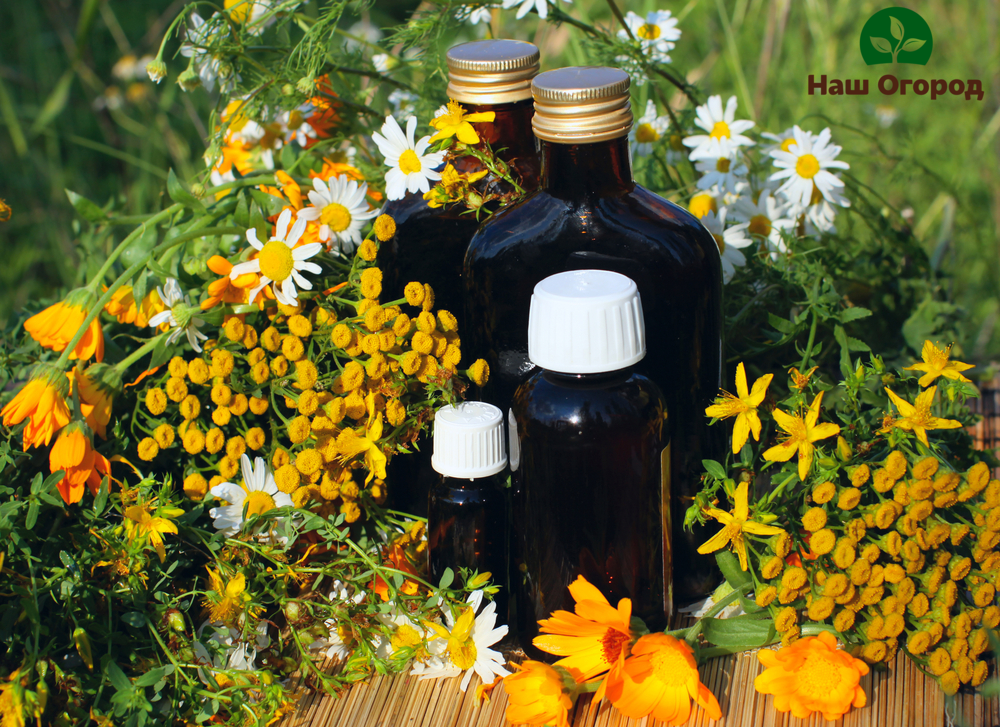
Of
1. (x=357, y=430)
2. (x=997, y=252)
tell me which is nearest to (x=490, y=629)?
(x=357, y=430)

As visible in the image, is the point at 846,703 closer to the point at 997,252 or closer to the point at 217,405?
the point at 217,405

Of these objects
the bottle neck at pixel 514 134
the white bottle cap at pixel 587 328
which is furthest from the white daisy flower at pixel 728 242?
the white bottle cap at pixel 587 328

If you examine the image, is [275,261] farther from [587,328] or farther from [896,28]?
[896,28]

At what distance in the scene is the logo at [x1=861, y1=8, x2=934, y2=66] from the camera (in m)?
1.30

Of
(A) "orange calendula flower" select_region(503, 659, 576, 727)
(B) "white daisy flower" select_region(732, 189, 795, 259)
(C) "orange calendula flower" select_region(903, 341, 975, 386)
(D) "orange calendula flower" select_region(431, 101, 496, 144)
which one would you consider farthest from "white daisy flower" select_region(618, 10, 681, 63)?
(A) "orange calendula flower" select_region(503, 659, 576, 727)

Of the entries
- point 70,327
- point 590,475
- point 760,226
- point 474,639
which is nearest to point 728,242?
point 760,226

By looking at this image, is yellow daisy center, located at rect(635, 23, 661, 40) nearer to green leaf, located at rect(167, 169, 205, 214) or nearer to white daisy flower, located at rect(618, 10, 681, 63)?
white daisy flower, located at rect(618, 10, 681, 63)

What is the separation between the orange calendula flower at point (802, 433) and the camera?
74 cm

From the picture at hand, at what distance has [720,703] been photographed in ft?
2.51

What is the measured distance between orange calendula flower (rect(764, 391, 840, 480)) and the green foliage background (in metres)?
0.95

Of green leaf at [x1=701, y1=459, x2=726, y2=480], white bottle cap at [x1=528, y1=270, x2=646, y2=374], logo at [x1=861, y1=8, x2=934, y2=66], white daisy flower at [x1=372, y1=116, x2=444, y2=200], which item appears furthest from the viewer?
logo at [x1=861, y1=8, x2=934, y2=66]

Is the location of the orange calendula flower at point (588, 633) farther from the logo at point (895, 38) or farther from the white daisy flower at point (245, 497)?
the logo at point (895, 38)

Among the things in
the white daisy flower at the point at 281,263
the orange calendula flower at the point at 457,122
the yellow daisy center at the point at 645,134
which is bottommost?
the yellow daisy center at the point at 645,134

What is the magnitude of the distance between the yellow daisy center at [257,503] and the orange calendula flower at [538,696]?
271 mm
